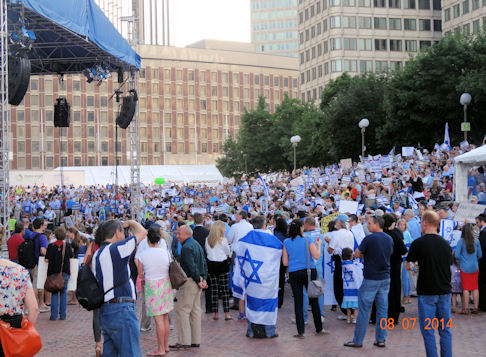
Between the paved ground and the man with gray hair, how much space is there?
0.65 feet

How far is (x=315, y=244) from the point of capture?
405 inches

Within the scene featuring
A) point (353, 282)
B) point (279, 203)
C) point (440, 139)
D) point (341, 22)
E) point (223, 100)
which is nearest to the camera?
point (353, 282)

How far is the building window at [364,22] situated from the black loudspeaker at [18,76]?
8183 centimetres

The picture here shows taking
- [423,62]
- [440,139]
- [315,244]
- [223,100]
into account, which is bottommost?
[315,244]

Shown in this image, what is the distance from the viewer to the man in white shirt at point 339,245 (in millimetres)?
11336

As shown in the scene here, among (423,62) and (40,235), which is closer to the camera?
(40,235)

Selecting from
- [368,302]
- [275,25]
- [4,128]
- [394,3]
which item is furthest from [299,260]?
[275,25]

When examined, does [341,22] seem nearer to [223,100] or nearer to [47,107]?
[223,100]

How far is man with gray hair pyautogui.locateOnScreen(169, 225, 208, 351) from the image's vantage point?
32.0 ft

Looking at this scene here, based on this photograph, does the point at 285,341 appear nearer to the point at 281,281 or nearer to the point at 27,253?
the point at 281,281

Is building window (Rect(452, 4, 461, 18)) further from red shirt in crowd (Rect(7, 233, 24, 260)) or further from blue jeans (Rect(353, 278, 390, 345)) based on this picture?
blue jeans (Rect(353, 278, 390, 345))

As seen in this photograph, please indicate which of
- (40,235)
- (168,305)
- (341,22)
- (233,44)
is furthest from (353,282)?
(233,44)

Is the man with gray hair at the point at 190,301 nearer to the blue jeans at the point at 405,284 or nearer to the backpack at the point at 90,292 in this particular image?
the backpack at the point at 90,292

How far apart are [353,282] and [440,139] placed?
3631 cm
